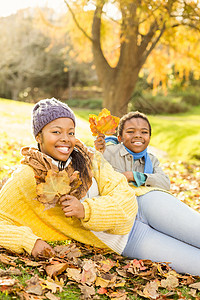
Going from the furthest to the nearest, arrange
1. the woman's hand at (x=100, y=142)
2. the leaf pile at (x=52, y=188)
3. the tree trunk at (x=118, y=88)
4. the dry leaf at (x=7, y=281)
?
the tree trunk at (x=118, y=88)
the woman's hand at (x=100, y=142)
the leaf pile at (x=52, y=188)
the dry leaf at (x=7, y=281)

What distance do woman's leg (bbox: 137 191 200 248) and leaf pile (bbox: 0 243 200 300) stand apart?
0.27 metres

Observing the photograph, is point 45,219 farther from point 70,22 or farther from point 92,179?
point 70,22

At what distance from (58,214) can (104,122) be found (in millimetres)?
879

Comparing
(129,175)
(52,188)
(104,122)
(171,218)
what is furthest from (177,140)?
(52,188)

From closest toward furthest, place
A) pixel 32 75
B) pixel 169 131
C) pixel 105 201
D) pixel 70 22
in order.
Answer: pixel 105 201 < pixel 70 22 < pixel 169 131 < pixel 32 75

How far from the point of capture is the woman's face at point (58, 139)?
244 cm

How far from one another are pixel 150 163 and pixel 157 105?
19220 millimetres

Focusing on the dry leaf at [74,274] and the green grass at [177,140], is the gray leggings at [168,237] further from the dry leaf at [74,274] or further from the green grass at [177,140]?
the green grass at [177,140]

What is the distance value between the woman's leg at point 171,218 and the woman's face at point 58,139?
0.85m

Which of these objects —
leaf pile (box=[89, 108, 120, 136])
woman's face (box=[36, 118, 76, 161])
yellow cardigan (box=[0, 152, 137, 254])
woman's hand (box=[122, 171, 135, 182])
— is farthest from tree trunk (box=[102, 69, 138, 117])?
woman's face (box=[36, 118, 76, 161])

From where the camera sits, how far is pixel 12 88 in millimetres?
27484

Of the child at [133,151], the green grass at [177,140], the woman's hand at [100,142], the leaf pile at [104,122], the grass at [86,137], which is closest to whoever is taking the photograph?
the leaf pile at [104,122]

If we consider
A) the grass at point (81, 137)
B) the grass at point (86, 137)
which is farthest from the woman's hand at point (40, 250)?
the grass at point (86, 137)

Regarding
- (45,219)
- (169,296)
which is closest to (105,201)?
(45,219)
